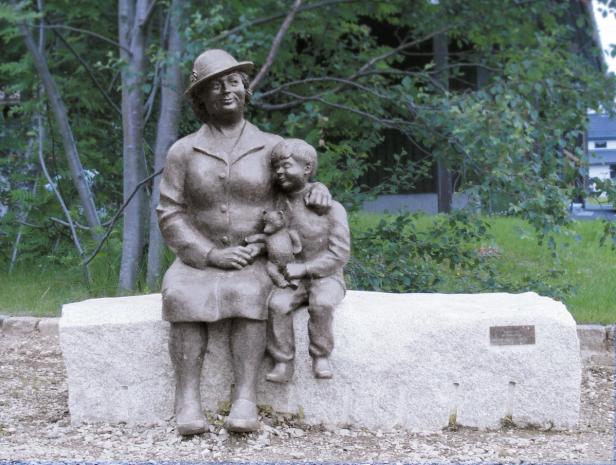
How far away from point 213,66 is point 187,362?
1492 mm

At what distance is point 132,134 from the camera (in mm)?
6859

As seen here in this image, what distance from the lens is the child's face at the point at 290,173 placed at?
4121 mm

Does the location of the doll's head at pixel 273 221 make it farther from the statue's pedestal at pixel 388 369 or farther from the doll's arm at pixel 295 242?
the statue's pedestal at pixel 388 369

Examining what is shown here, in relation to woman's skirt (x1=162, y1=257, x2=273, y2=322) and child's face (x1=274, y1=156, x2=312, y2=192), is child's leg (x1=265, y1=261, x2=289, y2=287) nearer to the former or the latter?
woman's skirt (x1=162, y1=257, x2=273, y2=322)

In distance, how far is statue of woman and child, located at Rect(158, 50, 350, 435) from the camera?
13.1ft

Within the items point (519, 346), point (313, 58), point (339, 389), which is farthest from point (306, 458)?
point (313, 58)

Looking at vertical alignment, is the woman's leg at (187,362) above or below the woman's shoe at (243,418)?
above

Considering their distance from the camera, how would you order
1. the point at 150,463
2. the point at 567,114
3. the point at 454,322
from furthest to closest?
1. the point at 567,114
2. the point at 454,322
3. the point at 150,463

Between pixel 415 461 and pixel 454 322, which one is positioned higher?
pixel 454 322

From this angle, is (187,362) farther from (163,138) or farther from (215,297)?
(163,138)

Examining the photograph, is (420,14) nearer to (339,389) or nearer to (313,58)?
(313,58)

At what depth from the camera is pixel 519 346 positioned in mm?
4137

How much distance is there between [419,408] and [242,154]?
158 cm

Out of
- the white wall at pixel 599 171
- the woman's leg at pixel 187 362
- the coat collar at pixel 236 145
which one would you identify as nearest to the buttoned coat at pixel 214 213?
the coat collar at pixel 236 145
